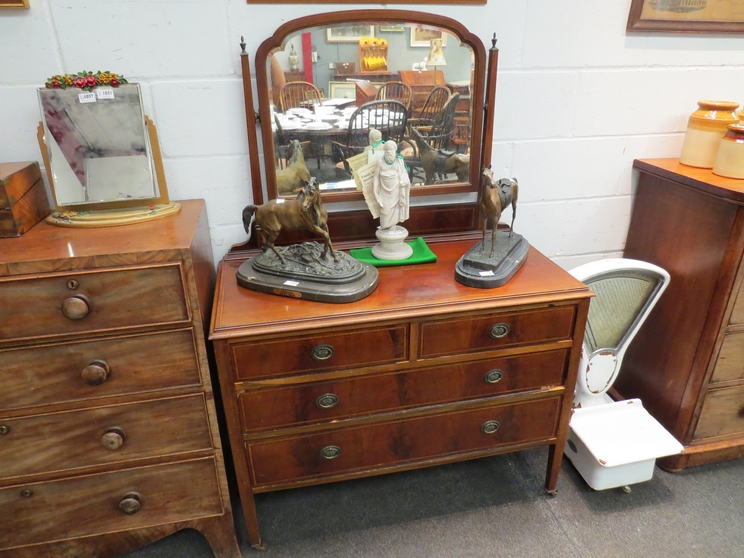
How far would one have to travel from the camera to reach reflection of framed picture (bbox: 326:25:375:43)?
1.41m

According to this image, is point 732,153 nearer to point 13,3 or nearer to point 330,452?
point 330,452

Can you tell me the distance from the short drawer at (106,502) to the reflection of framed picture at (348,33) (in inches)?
47.1

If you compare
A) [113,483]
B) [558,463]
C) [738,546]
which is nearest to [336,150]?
[113,483]

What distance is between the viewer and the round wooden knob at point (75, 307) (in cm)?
109

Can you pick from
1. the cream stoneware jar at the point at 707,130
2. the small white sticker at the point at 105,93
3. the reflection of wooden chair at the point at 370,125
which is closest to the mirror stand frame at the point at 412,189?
the reflection of wooden chair at the point at 370,125

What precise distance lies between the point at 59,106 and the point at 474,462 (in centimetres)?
170

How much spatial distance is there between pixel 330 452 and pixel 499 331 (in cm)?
57

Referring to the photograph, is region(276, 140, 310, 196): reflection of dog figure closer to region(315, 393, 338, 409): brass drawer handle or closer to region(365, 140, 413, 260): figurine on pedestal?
region(365, 140, 413, 260): figurine on pedestal

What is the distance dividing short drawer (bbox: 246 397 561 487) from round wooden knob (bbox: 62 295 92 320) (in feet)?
1.79

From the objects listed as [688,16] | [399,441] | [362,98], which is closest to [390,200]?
[362,98]

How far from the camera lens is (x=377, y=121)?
1.50 m

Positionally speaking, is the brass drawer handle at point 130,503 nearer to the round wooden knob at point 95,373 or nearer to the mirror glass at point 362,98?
the round wooden knob at point 95,373

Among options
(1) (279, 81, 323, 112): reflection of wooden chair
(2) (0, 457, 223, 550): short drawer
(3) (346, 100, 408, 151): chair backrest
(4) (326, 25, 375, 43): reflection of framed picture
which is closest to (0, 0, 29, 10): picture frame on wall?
(1) (279, 81, 323, 112): reflection of wooden chair

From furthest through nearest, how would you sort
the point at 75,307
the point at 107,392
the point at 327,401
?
the point at 327,401 → the point at 107,392 → the point at 75,307
